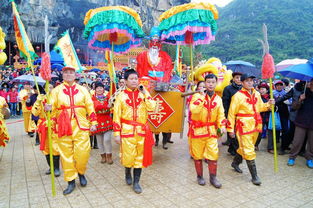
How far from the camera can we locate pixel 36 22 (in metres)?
27.1

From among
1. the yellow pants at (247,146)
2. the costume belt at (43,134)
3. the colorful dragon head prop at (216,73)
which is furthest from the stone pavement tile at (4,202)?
the colorful dragon head prop at (216,73)

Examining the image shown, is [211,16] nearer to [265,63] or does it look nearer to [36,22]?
[265,63]

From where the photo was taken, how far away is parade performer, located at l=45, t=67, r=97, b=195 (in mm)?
3523

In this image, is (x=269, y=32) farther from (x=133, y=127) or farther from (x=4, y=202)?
(x=4, y=202)

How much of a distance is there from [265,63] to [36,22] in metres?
28.7

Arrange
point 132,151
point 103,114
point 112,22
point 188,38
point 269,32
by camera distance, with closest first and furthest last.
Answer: point 132,151, point 112,22, point 103,114, point 188,38, point 269,32

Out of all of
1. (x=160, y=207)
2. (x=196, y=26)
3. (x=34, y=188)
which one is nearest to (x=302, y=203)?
(x=160, y=207)

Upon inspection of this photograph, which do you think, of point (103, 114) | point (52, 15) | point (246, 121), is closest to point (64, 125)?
point (103, 114)

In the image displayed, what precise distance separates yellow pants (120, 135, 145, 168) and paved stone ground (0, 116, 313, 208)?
439 mm

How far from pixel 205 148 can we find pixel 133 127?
1159 mm

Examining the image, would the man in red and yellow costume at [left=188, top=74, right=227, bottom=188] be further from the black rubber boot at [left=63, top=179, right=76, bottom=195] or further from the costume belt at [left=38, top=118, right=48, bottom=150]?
the costume belt at [left=38, top=118, right=48, bottom=150]

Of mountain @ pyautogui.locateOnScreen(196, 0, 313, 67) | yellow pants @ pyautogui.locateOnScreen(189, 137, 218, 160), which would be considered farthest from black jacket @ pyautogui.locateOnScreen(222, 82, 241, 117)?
mountain @ pyautogui.locateOnScreen(196, 0, 313, 67)

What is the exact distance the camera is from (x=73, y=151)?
11.8 ft

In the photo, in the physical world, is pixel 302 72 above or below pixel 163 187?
above
